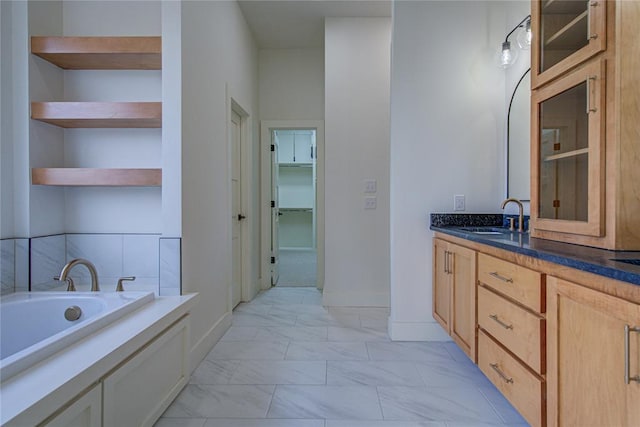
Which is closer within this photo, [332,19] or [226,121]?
[226,121]

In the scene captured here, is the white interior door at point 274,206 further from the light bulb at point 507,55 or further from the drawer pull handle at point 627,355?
the drawer pull handle at point 627,355

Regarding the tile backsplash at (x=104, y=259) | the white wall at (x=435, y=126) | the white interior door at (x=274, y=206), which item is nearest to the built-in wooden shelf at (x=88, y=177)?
the tile backsplash at (x=104, y=259)

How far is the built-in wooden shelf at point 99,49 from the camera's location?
188 centimetres

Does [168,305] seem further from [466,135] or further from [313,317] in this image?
[466,135]

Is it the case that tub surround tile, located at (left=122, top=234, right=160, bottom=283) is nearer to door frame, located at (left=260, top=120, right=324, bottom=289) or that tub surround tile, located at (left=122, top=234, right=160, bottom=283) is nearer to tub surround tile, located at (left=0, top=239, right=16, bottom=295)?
tub surround tile, located at (left=0, top=239, right=16, bottom=295)

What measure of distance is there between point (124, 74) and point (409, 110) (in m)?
1.98

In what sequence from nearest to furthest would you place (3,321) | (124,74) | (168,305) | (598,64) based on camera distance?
(598,64) → (3,321) → (168,305) → (124,74)

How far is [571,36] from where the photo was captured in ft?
4.58

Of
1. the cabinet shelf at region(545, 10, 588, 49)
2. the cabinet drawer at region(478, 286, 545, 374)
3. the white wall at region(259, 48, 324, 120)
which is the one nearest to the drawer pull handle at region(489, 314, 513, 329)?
the cabinet drawer at region(478, 286, 545, 374)

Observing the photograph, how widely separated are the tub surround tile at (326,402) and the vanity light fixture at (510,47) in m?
2.32

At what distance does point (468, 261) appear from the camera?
73.5 inches

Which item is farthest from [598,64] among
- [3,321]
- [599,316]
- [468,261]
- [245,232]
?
[245,232]

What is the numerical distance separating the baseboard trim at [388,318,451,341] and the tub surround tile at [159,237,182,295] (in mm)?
1605

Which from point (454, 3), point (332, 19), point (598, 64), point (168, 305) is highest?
point (332, 19)
